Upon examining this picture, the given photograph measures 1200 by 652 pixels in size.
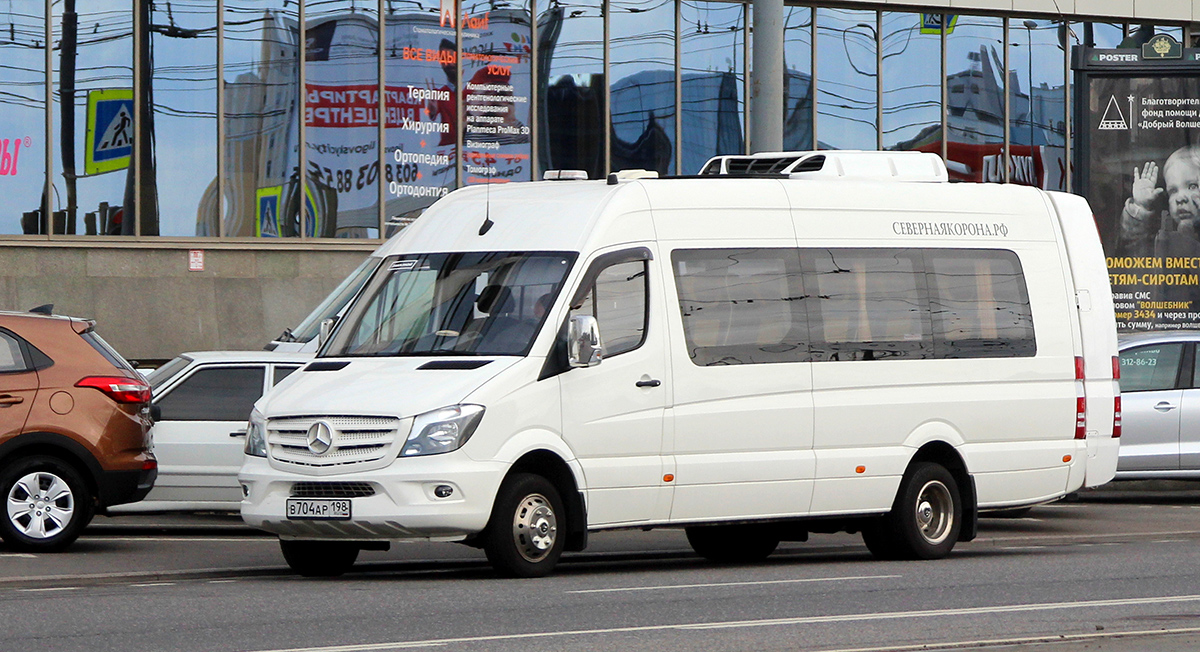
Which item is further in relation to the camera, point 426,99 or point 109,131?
point 426,99

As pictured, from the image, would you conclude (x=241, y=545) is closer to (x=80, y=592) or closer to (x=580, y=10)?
(x=80, y=592)

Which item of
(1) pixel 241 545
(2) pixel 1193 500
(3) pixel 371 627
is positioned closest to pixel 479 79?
(2) pixel 1193 500

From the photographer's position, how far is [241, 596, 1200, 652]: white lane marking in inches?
295

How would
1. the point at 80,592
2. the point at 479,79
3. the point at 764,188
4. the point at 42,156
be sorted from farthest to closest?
the point at 479,79 < the point at 42,156 < the point at 764,188 < the point at 80,592

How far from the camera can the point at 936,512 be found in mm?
12422

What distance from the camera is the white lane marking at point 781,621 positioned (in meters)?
7.48

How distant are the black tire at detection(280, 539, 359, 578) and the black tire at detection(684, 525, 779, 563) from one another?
2.73m

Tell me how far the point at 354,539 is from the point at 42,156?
1456 cm

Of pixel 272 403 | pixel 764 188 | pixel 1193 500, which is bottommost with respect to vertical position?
pixel 1193 500

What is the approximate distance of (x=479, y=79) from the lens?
25719 mm

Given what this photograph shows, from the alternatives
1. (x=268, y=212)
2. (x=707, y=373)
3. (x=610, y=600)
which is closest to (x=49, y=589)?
(x=610, y=600)

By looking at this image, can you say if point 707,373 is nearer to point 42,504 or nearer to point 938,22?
point 42,504

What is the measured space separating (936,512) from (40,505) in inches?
237

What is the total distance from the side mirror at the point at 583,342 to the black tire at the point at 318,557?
171cm
